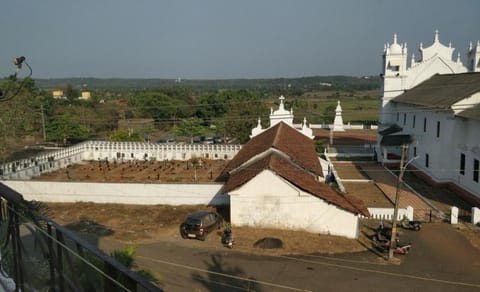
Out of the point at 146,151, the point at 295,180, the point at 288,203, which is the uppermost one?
the point at 295,180

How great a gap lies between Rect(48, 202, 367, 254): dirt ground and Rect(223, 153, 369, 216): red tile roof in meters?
1.68

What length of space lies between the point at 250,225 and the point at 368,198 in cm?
911

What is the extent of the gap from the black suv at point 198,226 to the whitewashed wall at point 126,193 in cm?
437

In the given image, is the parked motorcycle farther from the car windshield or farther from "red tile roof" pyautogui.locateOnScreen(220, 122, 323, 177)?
the car windshield

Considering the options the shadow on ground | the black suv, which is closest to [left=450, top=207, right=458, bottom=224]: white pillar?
the shadow on ground

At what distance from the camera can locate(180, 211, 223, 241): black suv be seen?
17344 millimetres

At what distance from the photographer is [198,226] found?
56.9 feet

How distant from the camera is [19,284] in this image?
13.5 feet

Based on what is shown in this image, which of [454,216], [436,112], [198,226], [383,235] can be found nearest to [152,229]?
[198,226]

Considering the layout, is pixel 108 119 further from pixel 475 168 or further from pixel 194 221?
pixel 475 168

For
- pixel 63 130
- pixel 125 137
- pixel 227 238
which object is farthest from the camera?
pixel 63 130

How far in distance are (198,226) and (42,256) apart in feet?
45.4

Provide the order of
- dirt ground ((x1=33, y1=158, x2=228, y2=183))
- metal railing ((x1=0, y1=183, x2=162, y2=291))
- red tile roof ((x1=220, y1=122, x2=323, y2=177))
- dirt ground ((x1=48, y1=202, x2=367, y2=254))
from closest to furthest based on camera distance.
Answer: metal railing ((x1=0, y1=183, x2=162, y2=291)) < dirt ground ((x1=48, y1=202, x2=367, y2=254)) < red tile roof ((x1=220, y1=122, x2=323, y2=177)) < dirt ground ((x1=33, y1=158, x2=228, y2=183))

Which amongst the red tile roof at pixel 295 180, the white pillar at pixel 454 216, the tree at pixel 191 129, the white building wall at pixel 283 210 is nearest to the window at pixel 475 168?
the white pillar at pixel 454 216
